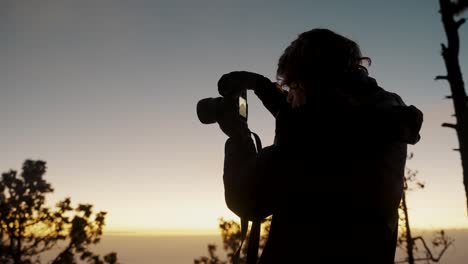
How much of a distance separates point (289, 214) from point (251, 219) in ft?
0.37

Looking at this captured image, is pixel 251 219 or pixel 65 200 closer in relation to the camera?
pixel 251 219

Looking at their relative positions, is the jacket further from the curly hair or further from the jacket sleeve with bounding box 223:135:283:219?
the curly hair

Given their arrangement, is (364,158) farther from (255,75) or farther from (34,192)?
(34,192)

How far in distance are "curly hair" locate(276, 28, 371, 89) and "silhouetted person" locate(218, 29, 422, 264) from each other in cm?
8

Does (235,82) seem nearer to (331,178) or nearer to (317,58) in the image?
(317,58)

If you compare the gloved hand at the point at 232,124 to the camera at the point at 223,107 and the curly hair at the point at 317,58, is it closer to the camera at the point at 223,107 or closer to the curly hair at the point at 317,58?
the camera at the point at 223,107

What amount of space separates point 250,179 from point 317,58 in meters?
0.44

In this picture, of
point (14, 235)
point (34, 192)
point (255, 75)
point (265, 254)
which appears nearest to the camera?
point (265, 254)

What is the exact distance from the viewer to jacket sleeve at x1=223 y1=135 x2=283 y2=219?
102cm

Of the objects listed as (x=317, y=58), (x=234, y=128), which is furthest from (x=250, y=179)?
(x=317, y=58)

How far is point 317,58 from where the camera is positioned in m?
1.17

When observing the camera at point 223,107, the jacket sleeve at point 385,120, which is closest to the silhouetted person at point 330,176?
the jacket sleeve at point 385,120

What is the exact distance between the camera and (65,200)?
58.9 ft

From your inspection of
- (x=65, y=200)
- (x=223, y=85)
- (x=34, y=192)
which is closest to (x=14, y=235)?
(x=65, y=200)
